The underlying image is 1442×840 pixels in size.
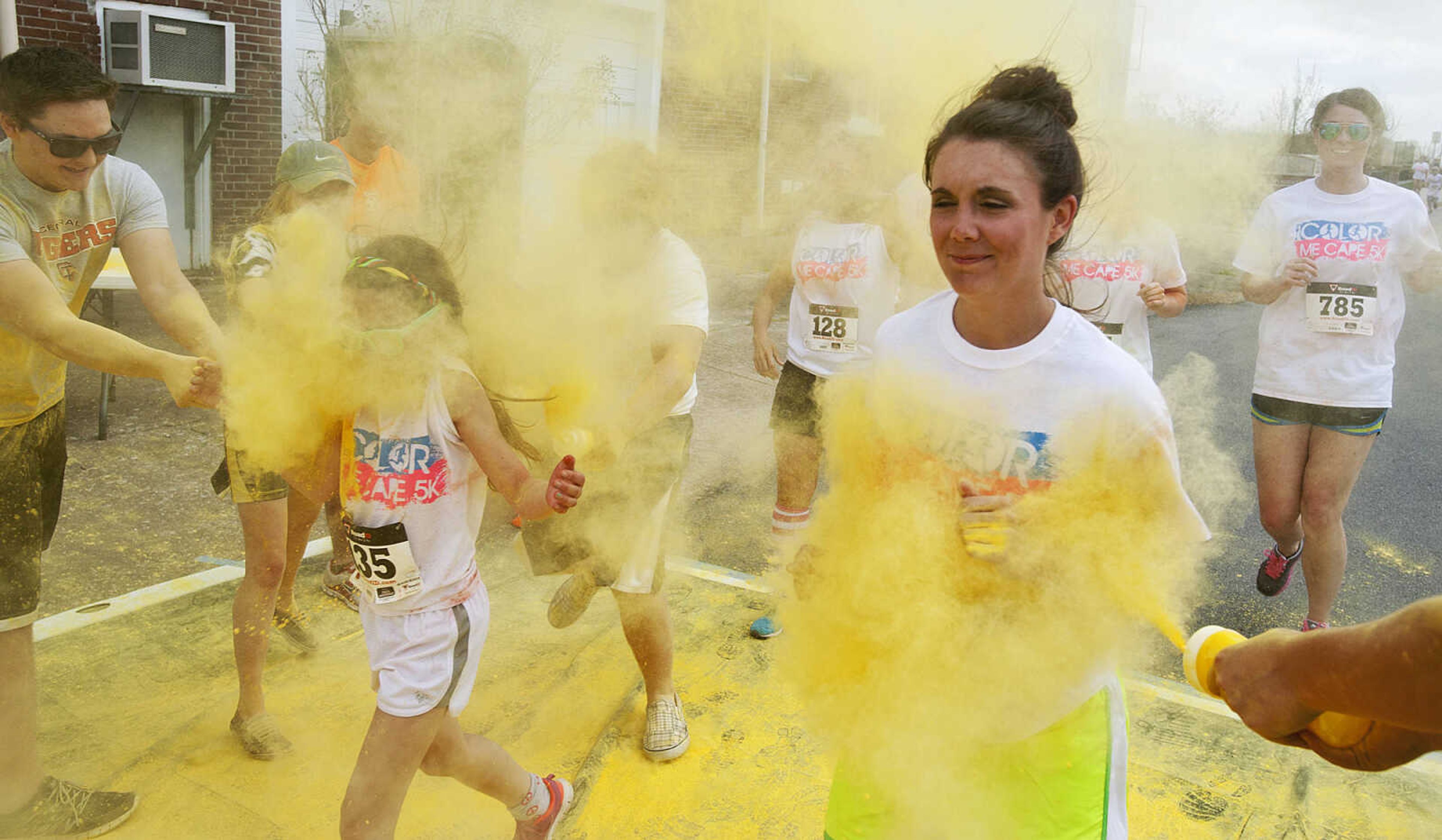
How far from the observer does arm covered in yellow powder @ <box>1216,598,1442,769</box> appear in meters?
1.04

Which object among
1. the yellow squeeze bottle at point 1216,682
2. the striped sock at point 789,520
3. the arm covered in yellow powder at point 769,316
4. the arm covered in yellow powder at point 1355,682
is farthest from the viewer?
the arm covered in yellow powder at point 769,316

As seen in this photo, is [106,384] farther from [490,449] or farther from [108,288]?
[490,449]

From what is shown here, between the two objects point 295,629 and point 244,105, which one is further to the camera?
point 244,105

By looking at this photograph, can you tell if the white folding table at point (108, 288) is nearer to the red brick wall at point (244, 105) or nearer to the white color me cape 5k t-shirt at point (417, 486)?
the red brick wall at point (244, 105)

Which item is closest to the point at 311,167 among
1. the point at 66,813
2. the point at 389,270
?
the point at 389,270

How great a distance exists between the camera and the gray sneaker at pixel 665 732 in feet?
9.36

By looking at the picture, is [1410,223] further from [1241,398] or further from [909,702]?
[1241,398]

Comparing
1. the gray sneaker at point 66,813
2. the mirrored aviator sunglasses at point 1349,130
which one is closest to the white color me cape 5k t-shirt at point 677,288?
the gray sneaker at point 66,813

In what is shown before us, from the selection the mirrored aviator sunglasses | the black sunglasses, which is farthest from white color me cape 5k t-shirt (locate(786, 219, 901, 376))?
the black sunglasses

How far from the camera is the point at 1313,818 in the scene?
8.70ft

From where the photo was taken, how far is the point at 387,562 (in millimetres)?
2111

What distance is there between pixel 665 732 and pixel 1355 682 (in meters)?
2.07

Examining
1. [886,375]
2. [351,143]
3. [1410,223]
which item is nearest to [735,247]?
[351,143]

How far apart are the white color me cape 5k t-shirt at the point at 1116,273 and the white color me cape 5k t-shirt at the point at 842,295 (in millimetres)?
664
